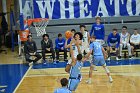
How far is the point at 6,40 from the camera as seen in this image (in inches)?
854

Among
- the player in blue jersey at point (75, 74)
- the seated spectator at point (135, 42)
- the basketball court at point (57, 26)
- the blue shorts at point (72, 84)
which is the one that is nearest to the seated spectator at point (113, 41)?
the basketball court at point (57, 26)

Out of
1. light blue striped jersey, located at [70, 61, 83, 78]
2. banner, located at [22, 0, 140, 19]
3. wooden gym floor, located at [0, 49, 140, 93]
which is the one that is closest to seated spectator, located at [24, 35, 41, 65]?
wooden gym floor, located at [0, 49, 140, 93]

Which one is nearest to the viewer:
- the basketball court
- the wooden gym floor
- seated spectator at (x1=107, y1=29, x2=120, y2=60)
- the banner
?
the wooden gym floor

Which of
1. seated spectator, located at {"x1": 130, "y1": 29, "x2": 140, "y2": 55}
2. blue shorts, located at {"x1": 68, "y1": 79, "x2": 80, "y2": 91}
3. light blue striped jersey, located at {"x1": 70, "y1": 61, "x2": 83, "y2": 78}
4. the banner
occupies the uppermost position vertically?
the banner

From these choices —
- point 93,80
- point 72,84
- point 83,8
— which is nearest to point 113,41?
point 83,8

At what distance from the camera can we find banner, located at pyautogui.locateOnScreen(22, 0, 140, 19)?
64.7 ft

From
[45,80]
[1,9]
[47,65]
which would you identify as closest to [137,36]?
[47,65]

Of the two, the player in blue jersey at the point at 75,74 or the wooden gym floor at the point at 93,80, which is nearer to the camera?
the player in blue jersey at the point at 75,74

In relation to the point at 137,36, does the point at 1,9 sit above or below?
above

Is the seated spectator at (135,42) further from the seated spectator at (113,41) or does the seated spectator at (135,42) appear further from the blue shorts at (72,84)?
the blue shorts at (72,84)

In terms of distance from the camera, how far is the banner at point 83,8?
19.7 meters

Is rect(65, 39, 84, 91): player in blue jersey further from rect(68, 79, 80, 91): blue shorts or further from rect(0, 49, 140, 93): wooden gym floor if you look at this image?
rect(0, 49, 140, 93): wooden gym floor

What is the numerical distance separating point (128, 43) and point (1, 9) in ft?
34.9

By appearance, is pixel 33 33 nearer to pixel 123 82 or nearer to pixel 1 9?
pixel 1 9
